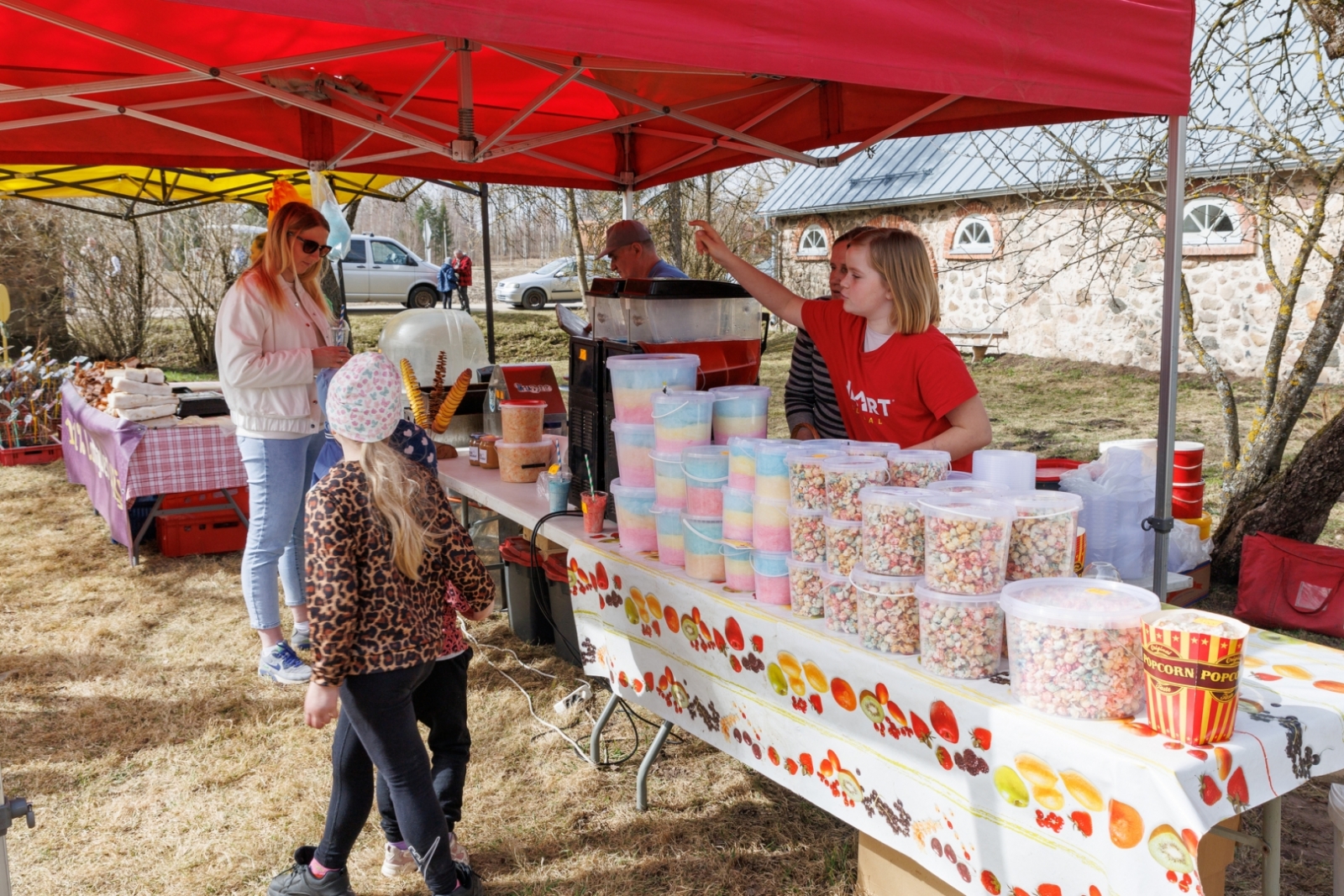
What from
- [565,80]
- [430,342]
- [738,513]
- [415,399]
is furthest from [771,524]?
[430,342]

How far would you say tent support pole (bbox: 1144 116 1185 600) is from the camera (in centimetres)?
259

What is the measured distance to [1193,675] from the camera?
4.75 ft

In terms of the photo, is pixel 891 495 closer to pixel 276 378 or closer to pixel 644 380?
pixel 644 380

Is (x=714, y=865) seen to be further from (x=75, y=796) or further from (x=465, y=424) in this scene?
(x=465, y=424)

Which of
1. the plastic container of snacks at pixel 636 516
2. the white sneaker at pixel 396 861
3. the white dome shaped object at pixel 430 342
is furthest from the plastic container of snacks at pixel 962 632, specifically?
the white dome shaped object at pixel 430 342

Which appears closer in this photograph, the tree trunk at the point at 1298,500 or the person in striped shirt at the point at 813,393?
the person in striped shirt at the point at 813,393

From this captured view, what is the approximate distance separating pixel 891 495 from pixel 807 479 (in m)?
0.25

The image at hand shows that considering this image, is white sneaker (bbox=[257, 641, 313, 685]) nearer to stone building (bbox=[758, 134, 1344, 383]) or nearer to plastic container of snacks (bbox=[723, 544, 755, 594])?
plastic container of snacks (bbox=[723, 544, 755, 594])

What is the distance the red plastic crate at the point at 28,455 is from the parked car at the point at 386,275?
9816mm

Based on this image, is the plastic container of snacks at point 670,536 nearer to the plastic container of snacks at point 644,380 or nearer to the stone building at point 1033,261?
the plastic container of snacks at point 644,380

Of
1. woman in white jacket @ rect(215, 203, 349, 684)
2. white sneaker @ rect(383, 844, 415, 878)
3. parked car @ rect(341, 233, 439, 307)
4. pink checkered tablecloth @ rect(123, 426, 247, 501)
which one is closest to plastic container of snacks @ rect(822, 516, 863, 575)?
white sneaker @ rect(383, 844, 415, 878)

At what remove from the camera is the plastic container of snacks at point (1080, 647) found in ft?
5.02

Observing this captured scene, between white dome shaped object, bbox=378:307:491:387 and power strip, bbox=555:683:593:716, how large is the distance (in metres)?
2.28

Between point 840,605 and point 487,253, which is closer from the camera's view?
point 840,605
